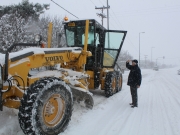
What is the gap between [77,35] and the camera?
734 cm

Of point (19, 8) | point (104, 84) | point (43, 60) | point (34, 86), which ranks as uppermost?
point (19, 8)

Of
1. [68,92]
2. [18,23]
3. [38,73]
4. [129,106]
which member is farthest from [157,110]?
[18,23]

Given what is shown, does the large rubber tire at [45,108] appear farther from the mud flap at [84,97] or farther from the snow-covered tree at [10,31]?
the snow-covered tree at [10,31]

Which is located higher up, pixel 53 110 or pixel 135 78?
pixel 135 78

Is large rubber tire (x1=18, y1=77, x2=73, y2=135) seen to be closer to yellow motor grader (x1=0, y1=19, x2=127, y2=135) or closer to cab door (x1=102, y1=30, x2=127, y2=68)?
yellow motor grader (x1=0, y1=19, x2=127, y2=135)

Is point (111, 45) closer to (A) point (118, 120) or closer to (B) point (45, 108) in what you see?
(A) point (118, 120)

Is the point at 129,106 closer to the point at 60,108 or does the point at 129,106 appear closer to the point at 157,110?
the point at 157,110

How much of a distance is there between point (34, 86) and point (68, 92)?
78cm

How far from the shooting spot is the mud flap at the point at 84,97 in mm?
5039

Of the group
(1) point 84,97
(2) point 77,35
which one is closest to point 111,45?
(2) point 77,35

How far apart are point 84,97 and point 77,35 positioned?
289cm

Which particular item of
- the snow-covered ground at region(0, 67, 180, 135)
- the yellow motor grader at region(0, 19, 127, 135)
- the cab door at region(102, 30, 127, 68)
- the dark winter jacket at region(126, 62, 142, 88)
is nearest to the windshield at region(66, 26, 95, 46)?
the cab door at region(102, 30, 127, 68)

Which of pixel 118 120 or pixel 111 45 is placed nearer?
pixel 118 120

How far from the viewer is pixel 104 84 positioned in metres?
7.54
